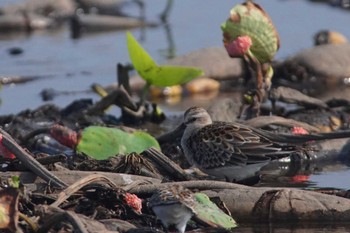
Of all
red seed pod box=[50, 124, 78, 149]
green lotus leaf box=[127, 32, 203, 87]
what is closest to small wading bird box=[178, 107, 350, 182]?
red seed pod box=[50, 124, 78, 149]

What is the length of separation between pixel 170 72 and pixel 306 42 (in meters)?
4.75

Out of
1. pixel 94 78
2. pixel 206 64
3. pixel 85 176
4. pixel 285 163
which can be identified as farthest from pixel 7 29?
pixel 85 176

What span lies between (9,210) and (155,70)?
3.41 m

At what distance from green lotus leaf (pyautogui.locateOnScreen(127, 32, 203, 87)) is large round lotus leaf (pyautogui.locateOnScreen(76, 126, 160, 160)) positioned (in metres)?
1.16

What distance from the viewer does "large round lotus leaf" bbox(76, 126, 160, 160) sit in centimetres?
693

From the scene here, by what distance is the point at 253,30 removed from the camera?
7.95 metres

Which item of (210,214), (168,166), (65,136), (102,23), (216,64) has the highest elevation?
(210,214)

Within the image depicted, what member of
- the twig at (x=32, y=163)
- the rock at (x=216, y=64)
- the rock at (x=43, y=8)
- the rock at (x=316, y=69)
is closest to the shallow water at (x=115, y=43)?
the rock at (x=43, y=8)

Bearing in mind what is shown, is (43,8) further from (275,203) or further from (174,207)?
(174,207)

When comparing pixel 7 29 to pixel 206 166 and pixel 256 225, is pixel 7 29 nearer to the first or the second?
pixel 206 166

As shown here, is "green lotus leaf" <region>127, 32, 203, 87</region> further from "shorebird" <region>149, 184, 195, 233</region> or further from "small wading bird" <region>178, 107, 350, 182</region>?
"shorebird" <region>149, 184, 195, 233</region>

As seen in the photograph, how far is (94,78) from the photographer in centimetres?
1122

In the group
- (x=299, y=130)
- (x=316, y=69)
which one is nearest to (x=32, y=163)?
(x=299, y=130)

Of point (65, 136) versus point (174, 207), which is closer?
point (174, 207)
